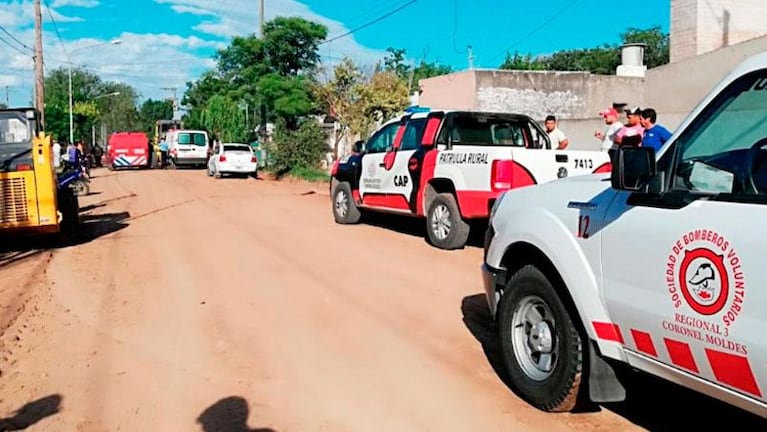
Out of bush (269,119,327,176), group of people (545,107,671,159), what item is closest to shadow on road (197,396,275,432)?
group of people (545,107,671,159)

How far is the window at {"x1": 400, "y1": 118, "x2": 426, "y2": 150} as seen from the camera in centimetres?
1147

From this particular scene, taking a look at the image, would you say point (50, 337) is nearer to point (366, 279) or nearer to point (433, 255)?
point (366, 279)

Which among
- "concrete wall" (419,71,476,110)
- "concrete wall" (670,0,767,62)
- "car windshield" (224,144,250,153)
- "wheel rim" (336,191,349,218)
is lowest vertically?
"wheel rim" (336,191,349,218)

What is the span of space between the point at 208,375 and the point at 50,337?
6.16 feet

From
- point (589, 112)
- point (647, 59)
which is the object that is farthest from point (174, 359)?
point (647, 59)

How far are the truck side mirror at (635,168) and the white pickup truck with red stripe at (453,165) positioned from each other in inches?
224

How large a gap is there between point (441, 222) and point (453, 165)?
2.85 ft

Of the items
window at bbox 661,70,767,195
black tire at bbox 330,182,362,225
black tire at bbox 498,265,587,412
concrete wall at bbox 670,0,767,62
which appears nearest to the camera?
window at bbox 661,70,767,195

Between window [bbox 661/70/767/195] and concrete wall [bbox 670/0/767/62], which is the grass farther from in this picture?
window [bbox 661/70/767/195]

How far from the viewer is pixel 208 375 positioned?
17.4 ft

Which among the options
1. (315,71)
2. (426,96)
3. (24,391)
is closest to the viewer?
(24,391)

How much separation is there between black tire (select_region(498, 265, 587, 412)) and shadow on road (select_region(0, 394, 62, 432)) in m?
2.89

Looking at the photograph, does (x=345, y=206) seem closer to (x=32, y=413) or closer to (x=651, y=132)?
(x=651, y=132)

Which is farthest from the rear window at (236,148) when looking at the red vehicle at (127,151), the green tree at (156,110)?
the green tree at (156,110)
